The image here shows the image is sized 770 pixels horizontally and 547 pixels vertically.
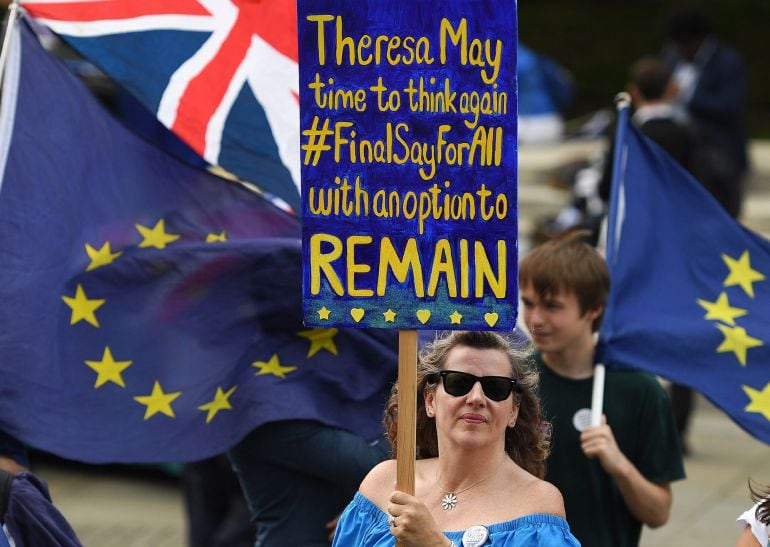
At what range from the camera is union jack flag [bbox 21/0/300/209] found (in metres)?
5.28

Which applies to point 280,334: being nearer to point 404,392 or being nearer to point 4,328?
point 4,328

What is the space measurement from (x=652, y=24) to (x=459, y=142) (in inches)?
793

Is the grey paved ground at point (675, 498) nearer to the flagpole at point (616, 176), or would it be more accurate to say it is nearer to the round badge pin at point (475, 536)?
the flagpole at point (616, 176)

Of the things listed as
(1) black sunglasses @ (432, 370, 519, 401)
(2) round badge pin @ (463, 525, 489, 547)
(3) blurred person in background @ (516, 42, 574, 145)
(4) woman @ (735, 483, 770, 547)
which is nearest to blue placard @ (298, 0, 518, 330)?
(1) black sunglasses @ (432, 370, 519, 401)

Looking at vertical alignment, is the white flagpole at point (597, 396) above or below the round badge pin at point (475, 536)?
above

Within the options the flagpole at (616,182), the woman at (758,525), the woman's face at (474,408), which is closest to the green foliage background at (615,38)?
the flagpole at (616,182)

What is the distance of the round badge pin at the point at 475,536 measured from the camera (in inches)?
147

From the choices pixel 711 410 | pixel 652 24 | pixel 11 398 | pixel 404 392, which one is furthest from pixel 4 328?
pixel 652 24

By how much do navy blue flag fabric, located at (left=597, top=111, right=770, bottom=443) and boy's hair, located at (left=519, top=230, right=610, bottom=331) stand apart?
0.18 metres

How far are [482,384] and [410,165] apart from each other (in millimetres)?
555

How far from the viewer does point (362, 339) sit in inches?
197

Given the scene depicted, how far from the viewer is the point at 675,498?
29.8 feet

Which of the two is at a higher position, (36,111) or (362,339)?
(36,111)

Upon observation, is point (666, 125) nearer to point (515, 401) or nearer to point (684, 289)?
point (684, 289)
